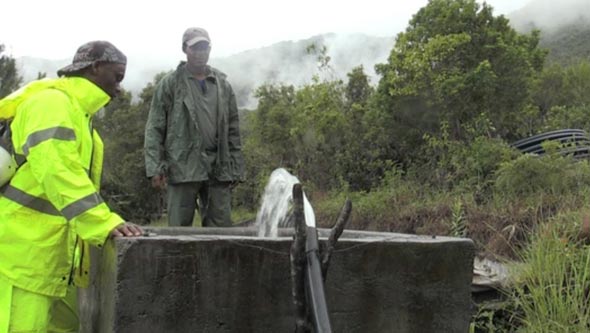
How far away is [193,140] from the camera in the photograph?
→ 15.6 feet

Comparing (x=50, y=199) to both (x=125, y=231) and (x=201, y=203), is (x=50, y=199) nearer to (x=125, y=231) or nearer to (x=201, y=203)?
(x=125, y=231)

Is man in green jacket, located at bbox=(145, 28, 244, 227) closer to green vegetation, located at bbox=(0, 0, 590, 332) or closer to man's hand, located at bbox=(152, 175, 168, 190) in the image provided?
man's hand, located at bbox=(152, 175, 168, 190)

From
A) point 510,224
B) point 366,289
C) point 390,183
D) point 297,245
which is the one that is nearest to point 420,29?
point 390,183

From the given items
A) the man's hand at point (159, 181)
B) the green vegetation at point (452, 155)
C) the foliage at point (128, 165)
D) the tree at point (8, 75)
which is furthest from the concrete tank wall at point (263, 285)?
the tree at point (8, 75)

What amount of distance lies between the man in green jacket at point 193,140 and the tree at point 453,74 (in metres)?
5.82

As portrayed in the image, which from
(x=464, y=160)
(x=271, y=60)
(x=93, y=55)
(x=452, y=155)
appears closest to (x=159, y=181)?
A: (x=93, y=55)

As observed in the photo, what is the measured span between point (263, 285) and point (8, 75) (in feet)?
82.4

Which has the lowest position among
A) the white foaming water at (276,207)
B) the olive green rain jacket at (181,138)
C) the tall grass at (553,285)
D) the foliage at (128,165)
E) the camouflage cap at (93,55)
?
the foliage at (128,165)

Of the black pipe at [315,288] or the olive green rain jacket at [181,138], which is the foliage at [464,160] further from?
the black pipe at [315,288]

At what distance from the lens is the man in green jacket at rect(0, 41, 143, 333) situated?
2762 mm

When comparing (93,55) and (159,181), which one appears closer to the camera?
(93,55)

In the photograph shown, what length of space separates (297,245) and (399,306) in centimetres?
124

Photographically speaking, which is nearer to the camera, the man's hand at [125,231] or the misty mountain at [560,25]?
the man's hand at [125,231]

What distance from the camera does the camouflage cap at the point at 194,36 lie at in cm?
462
